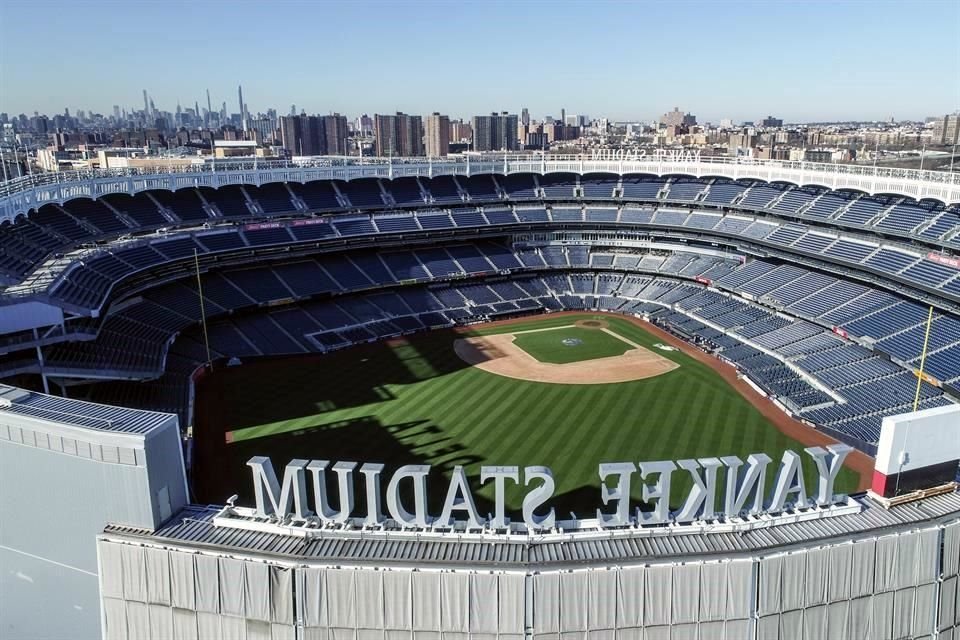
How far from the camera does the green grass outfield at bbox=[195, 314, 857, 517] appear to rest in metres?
34.8

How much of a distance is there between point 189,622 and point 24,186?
139 ft

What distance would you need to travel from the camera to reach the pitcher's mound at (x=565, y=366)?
48312mm

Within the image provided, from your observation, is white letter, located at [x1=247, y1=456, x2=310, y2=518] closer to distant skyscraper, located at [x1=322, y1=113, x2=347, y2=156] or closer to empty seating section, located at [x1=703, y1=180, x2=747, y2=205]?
empty seating section, located at [x1=703, y1=180, x2=747, y2=205]

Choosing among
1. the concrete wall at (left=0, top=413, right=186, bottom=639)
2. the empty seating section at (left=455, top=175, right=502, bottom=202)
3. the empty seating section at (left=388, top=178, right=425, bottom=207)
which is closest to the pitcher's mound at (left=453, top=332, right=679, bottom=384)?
the empty seating section at (left=388, top=178, right=425, bottom=207)

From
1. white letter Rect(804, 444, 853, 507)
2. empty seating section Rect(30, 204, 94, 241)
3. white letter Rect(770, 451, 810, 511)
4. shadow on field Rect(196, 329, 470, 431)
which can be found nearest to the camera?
white letter Rect(770, 451, 810, 511)

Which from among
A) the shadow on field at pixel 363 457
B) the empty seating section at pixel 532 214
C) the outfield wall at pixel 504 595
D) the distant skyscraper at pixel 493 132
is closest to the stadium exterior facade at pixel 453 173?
the empty seating section at pixel 532 214

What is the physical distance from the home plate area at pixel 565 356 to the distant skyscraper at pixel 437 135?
262 feet

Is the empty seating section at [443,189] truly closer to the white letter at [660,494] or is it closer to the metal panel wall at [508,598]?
the white letter at [660,494]

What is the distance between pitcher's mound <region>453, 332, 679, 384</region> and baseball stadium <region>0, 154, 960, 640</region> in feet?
1.64

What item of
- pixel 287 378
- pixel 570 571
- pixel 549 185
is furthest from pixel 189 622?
pixel 549 185

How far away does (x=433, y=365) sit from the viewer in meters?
50.7

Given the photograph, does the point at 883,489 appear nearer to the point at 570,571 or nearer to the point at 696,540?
the point at 696,540

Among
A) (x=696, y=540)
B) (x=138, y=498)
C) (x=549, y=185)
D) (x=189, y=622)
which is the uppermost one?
(x=549, y=185)

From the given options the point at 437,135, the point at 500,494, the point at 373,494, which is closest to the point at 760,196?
the point at 500,494
